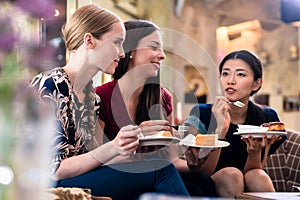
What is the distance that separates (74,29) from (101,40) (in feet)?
0.38

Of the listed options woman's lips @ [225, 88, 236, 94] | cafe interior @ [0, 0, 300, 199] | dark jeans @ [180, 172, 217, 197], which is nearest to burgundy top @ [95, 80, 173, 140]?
cafe interior @ [0, 0, 300, 199]

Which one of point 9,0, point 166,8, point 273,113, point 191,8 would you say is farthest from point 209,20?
point 9,0

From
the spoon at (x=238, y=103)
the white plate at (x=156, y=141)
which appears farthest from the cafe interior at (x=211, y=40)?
the white plate at (x=156, y=141)

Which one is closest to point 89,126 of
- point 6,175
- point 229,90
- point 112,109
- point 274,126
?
point 112,109

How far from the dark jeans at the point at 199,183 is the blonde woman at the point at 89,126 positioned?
1.38 feet

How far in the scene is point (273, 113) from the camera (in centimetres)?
225

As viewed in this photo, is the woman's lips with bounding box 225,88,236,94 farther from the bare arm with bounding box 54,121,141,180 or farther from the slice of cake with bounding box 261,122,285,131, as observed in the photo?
the bare arm with bounding box 54,121,141,180

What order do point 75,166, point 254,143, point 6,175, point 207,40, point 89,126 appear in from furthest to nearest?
point 207,40, point 254,143, point 89,126, point 75,166, point 6,175

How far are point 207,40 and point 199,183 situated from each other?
120 centimetres

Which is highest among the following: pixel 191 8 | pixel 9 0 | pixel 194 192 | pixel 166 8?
pixel 191 8

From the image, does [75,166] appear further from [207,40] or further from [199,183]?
[207,40]

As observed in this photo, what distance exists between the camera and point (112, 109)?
1919 millimetres

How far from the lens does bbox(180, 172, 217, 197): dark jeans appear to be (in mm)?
2036

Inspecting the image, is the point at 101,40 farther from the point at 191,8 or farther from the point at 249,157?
the point at 191,8
